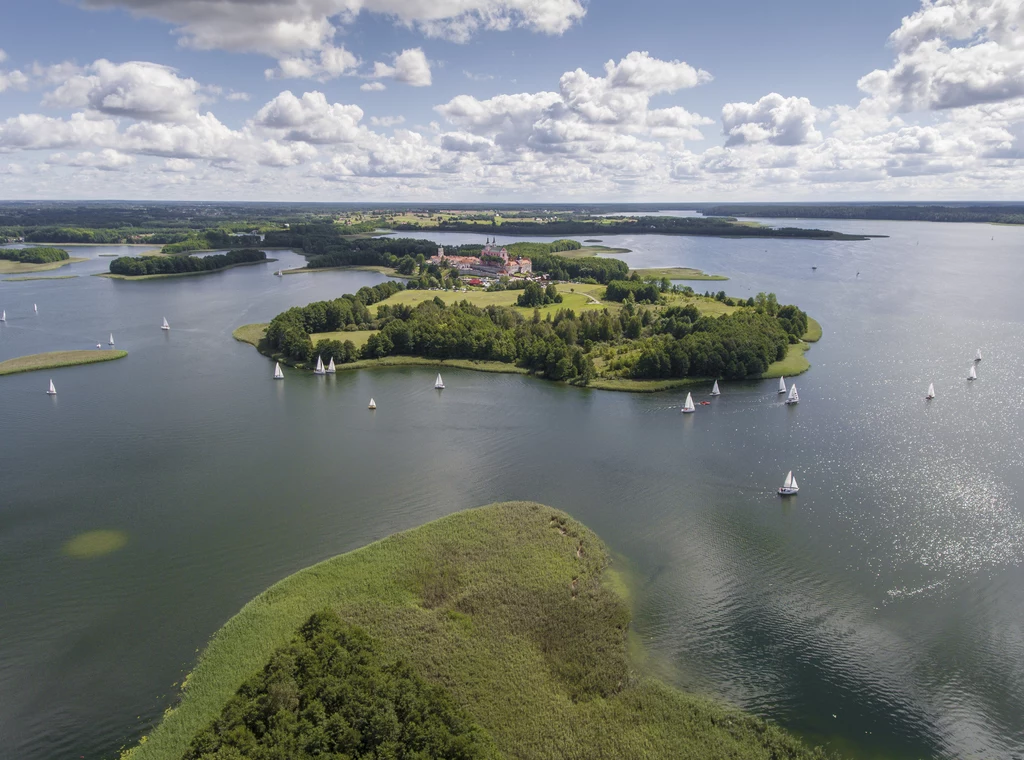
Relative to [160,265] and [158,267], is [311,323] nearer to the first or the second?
[158,267]

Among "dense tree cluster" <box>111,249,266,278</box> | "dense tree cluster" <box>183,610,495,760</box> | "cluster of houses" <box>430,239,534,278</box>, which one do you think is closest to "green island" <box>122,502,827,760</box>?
"dense tree cluster" <box>183,610,495,760</box>

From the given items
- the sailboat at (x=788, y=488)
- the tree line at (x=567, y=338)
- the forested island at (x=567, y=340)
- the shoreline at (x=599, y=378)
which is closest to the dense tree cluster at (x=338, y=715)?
the sailboat at (x=788, y=488)

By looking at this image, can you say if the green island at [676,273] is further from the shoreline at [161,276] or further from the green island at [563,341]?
the shoreline at [161,276]

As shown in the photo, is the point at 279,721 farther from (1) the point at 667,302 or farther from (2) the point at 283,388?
(1) the point at 667,302

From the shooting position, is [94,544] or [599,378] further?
[599,378]

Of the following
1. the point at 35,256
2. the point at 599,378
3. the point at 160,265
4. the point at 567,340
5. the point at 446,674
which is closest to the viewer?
the point at 446,674

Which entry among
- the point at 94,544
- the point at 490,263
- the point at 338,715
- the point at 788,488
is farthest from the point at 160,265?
the point at 338,715

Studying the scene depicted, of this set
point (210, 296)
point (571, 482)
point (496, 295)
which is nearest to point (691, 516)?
point (571, 482)

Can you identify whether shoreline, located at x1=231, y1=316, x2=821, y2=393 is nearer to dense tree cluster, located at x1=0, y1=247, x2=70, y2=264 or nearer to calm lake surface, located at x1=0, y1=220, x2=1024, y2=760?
calm lake surface, located at x1=0, y1=220, x2=1024, y2=760
